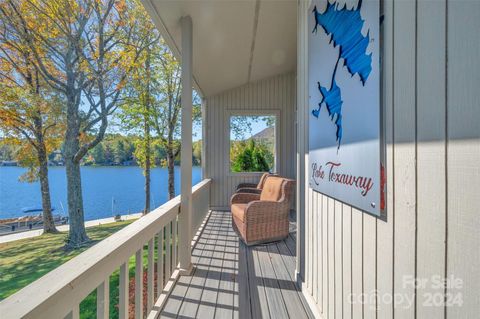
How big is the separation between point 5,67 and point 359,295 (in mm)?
3574

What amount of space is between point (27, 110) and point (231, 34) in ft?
8.44

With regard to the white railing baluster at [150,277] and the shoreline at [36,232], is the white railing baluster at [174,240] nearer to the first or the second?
the white railing baluster at [150,277]

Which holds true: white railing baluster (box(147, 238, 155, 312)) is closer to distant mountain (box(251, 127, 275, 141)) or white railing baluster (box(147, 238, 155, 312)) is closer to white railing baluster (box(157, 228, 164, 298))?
white railing baluster (box(157, 228, 164, 298))

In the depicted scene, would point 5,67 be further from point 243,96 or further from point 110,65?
point 243,96

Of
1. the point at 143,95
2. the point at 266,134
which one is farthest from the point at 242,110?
the point at 143,95

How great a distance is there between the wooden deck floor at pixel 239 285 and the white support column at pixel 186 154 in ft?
0.93

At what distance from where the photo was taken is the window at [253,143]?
19.3 feet

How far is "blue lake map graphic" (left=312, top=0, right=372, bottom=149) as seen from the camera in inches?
46.8

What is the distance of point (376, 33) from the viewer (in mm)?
1069

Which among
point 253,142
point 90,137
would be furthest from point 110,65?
point 253,142

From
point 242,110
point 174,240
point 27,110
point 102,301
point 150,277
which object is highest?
point 242,110

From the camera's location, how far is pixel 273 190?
3.66 m

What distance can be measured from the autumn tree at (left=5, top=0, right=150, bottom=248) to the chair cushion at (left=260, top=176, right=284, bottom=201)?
8.31 feet

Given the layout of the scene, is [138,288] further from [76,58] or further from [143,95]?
[143,95]
